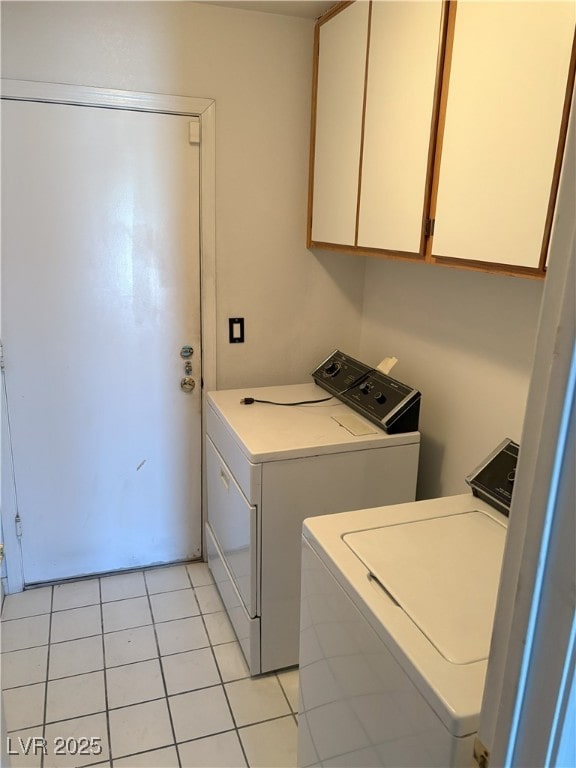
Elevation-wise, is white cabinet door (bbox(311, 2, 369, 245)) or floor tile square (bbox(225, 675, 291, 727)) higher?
white cabinet door (bbox(311, 2, 369, 245))

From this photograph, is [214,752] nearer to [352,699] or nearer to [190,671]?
[190,671]

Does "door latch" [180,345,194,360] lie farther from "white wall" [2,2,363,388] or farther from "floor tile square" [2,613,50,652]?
"floor tile square" [2,613,50,652]

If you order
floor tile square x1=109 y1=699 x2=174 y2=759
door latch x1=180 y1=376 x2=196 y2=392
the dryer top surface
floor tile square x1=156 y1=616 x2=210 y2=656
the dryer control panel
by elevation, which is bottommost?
floor tile square x1=109 y1=699 x2=174 y2=759

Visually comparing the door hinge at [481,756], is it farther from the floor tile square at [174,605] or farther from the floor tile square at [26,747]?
the floor tile square at [174,605]

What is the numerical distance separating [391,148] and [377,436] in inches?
38.7

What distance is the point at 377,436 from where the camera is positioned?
2.04 meters

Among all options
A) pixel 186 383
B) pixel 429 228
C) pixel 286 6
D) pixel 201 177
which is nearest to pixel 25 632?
pixel 186 383

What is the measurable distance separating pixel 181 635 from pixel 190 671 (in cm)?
20

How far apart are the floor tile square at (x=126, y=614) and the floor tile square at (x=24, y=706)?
→ 368 mm

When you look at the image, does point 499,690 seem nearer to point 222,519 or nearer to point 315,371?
point 222,519

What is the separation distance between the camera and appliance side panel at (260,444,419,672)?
1.93m

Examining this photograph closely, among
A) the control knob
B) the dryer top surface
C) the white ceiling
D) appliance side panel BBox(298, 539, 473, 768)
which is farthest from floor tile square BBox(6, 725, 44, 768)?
the white ceiling

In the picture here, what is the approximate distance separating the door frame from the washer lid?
144 cm

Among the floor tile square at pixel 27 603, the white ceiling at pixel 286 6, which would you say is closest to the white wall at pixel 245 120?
the white ceiling at pixel 286 6
